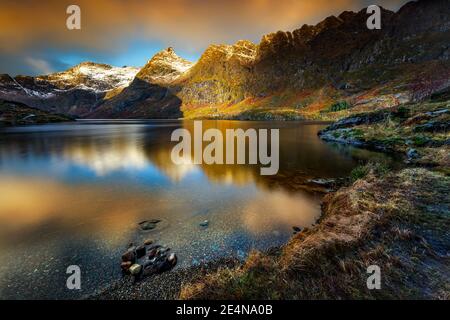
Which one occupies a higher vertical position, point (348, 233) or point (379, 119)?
point (379, 119)

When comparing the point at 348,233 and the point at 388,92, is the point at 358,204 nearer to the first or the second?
the point at 348,233

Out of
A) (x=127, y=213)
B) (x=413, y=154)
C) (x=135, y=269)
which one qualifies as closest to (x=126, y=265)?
(x=135, y=269)

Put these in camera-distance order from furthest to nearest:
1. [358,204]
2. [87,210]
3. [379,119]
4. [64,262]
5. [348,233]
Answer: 1. [379,119]
2. [87,210]
3. [358,204]
4. [64,262]
5. [348,233]

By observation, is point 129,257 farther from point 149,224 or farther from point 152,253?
point 149,224

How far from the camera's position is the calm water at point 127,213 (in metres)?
10.6

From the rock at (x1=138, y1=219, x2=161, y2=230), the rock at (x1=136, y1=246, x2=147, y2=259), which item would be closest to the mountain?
the rock at (x1=138, y1=219, x2=161, y2=230)

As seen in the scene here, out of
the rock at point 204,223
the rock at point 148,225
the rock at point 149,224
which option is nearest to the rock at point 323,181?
the rock at point 204,223

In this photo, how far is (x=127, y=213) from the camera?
1647cm

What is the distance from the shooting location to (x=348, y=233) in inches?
374

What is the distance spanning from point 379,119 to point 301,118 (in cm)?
11092

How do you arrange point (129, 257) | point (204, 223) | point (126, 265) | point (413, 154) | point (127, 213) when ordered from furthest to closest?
point (413, 154) < point (127, 213) < point (204, 223) < point (129, 257) < point (126, 265)

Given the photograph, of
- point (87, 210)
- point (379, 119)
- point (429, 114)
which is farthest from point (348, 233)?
point (379, 119)

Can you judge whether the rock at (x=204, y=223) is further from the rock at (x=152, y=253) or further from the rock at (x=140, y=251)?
the rock at (x=140, y=251)

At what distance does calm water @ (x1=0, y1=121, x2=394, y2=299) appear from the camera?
34.8 feet
